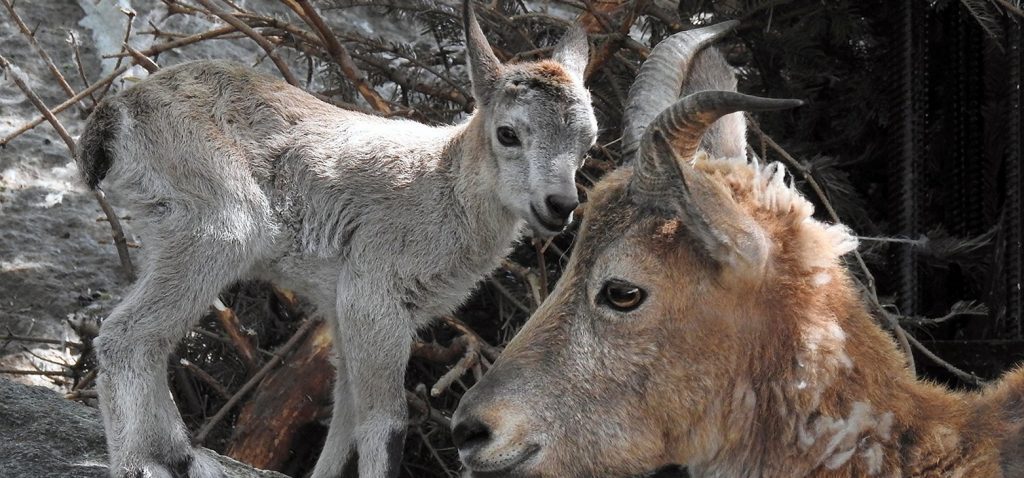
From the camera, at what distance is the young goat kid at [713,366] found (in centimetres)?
319

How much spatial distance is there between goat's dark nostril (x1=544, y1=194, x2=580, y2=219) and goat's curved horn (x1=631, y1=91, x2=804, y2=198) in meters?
1.61

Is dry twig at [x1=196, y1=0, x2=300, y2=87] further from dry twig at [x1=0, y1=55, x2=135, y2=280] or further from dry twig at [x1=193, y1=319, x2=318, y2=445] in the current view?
dry twig at [x1=193, y1=319, x2=318, y2=445]

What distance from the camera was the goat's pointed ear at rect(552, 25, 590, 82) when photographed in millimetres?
5926

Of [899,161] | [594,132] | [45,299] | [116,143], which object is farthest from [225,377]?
[899,161]

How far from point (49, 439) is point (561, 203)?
97.6 inches

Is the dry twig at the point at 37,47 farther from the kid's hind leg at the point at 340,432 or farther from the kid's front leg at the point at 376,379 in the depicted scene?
the kid's front leg at the point at 376,379

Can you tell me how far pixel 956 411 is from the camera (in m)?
3.29

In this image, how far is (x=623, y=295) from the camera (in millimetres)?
3352

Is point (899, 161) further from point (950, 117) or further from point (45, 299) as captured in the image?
point (45, 299)

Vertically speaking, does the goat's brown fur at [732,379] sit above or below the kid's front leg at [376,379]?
above

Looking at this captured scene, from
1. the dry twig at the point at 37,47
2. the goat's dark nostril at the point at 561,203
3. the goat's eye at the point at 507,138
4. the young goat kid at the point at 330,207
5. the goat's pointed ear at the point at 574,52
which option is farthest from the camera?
the dry twig at the point at 37,47

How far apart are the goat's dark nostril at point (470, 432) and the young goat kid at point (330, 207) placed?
6.14ft

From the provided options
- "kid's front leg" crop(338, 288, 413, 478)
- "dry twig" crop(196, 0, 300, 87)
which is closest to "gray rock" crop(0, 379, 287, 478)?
"kid's front leg" crop(338, 288, 413, 478)

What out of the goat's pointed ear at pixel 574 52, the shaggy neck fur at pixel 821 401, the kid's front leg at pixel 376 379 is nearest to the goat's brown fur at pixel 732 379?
the shaggy neck fur at pixel 821 401
